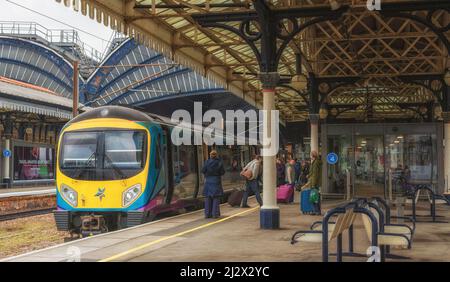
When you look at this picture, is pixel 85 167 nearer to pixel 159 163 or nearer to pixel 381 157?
pixel 159 163

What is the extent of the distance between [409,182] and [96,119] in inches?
503

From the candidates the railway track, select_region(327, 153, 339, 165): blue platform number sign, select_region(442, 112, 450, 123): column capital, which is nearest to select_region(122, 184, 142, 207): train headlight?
the railway track

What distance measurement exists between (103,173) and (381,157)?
12.6 metres

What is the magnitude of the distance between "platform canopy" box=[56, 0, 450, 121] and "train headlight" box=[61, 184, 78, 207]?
3.61 m

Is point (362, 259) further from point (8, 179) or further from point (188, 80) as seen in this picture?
point (188, 80)

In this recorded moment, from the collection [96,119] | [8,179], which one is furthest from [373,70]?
[8,179]

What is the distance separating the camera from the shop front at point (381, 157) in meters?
22.1

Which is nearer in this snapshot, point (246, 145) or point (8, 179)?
point (246, 145)

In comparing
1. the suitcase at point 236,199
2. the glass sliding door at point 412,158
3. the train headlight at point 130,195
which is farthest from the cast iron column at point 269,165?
the glass sliding door at point 412,158

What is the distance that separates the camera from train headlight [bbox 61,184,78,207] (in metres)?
13.1

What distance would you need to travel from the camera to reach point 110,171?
1304 cm

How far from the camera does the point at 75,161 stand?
13.3 m

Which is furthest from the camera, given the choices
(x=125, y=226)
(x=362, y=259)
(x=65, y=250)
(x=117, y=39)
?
(x=117, y=39)

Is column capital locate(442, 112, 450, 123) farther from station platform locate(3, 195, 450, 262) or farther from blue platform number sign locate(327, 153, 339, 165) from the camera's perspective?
station platform locate(3, 195, 450, 262)
